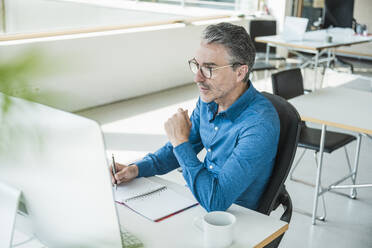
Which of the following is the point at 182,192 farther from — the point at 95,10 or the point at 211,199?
the point at 95,10

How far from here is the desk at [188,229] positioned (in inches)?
51.8

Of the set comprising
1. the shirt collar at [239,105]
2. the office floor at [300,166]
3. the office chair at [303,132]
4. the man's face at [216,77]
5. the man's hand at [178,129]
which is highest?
the man's face at [216,77]

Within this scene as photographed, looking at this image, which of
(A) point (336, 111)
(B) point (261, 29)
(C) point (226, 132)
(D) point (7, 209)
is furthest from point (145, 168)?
(B) point (261, 29)

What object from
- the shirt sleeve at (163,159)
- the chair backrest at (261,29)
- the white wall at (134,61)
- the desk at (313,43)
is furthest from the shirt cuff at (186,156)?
the chair backrest at (261,29)

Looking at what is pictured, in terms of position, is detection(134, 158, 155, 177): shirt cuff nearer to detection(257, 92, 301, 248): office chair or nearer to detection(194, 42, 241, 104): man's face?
detection(194, 42, 241, 104): man's face

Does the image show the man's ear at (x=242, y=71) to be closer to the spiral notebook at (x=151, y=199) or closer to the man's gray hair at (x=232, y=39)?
the man's gray hair at (x=232, y=39)

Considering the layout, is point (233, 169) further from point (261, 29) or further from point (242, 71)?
point (261, 29)

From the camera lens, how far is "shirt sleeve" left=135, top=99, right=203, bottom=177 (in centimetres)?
179

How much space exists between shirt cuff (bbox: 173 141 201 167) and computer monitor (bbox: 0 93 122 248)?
64 cm

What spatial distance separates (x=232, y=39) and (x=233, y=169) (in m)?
0.46

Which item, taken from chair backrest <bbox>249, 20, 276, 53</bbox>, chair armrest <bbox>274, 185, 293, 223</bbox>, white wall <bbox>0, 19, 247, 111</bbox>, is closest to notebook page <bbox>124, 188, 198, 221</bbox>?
chair armrest <bbox>274, 185, 293, 223</bbox>

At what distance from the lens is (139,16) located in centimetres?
748

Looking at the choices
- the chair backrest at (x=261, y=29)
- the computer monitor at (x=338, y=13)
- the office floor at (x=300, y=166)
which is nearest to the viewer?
the office floor at (x=300, y=166)

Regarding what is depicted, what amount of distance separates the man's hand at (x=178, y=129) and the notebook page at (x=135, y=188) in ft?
0.58
